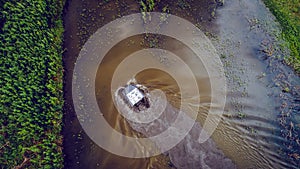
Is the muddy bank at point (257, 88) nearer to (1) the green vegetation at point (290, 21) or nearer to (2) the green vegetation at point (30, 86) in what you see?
(1) the green vegetation at point (290, 21)

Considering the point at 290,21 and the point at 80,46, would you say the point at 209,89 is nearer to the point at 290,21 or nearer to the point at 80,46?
the point at 290,21

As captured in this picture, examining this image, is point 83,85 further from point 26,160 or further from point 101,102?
point 26,160

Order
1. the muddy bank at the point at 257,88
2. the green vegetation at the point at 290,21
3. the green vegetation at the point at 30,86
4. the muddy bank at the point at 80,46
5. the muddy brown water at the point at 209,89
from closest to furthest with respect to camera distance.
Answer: the green vegetation at the point at 30,86, the muddy bank at the point at 80,46, the muddy brown water at the point at 209,89, the muddy bank at the point at 257,88, the green vegetation at the point at 290,21

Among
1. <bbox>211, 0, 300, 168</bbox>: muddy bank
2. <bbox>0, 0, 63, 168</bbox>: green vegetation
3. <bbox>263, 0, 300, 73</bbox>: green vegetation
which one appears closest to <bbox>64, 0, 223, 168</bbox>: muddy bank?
<bbox>0, 0, 63, 168</bbox>: green vegetation

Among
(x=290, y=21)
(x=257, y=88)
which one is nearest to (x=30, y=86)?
(x=257, y=88)

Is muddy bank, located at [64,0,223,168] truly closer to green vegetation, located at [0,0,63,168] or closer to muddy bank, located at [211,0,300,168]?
green vegetation, located at [0,0,63,168]

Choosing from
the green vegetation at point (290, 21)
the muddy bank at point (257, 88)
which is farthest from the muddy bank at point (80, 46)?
the green vegetation at point (290, 21)
